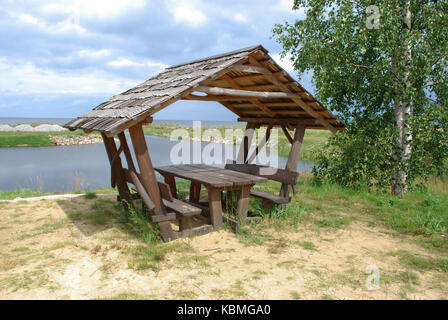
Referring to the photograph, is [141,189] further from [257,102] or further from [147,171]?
[257,102]

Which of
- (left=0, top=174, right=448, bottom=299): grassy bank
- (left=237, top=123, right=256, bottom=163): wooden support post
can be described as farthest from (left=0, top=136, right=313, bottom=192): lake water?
(left=237, top=123, right=256, bottom=163): wooden support post

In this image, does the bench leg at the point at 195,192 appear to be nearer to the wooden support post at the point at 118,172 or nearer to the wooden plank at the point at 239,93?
the wooden support post at the point at 118,172

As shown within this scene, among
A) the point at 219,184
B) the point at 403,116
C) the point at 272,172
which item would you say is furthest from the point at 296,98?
the point at 403,116

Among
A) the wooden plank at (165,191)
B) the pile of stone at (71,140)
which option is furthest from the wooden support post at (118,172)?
the pile of stone at (71,140)

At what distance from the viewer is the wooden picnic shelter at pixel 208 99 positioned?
15.4 feet

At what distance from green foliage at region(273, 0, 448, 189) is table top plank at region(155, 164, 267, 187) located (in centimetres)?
420

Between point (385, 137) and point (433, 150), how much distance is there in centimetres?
123

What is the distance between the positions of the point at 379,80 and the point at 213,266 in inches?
257

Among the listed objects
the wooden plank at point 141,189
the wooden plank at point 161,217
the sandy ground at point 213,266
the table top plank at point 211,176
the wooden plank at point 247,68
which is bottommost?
the sandy ground at point 213,266

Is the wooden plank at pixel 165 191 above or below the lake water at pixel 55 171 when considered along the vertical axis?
above

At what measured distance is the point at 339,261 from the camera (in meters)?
4.33

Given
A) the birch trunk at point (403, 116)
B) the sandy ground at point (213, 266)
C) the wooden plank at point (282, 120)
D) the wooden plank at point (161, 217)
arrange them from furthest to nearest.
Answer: the birch trunk at point (403, 116)
the wooden plank at point (282, 120)
the wooden plank at point (161, 217)
the sandy ground at point (213, 266)

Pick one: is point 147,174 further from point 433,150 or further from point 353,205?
point 433,150
